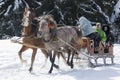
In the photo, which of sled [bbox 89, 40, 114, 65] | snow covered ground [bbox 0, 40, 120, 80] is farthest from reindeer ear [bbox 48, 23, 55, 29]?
sled [bbox 89, 40, 114, 65]

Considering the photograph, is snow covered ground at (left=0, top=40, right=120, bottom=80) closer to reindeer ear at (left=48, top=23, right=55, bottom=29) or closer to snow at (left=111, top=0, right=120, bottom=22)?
reindeer ear at (left=48, top=23, right=55, bottom=29)

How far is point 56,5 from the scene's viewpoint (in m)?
26.1

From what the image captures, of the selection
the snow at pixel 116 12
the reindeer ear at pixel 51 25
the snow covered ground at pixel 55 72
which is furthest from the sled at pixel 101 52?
the snow at pixel 116 12

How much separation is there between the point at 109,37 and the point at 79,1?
12.4 m

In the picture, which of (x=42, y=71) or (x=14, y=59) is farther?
(x=14, y=59)

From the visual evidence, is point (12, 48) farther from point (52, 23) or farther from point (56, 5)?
point (56, 5)

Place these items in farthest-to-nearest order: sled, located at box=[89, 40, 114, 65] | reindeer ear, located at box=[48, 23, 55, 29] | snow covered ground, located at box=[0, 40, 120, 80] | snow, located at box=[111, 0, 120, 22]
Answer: snow, located at box=[111, 0, 120, 22]
sled, located at box=[89, 40, 114, 65]
reindeer ear, located at box=[48, 23, 55, 29]
snow covered ground, located at box=[0, 40, 120, 80]

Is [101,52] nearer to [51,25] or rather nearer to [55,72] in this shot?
[55,72]

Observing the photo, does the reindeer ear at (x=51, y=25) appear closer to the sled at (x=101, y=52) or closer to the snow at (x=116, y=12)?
the sled at (x=101, y=52)

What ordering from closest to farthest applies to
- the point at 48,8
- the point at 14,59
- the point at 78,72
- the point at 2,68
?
the point at 78,72 < the point at 2,68 < the point at 14,59 < the point at 48,8

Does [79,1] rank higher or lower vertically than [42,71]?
higher

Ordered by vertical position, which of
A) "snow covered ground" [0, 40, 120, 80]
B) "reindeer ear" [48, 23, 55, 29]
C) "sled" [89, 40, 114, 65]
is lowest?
"snow covered ground" [0, 40, 120, 80]

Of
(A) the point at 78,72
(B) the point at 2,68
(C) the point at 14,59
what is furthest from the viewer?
(C) the point at 14,59

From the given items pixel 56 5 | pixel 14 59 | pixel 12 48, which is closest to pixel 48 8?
pixel 56 5
